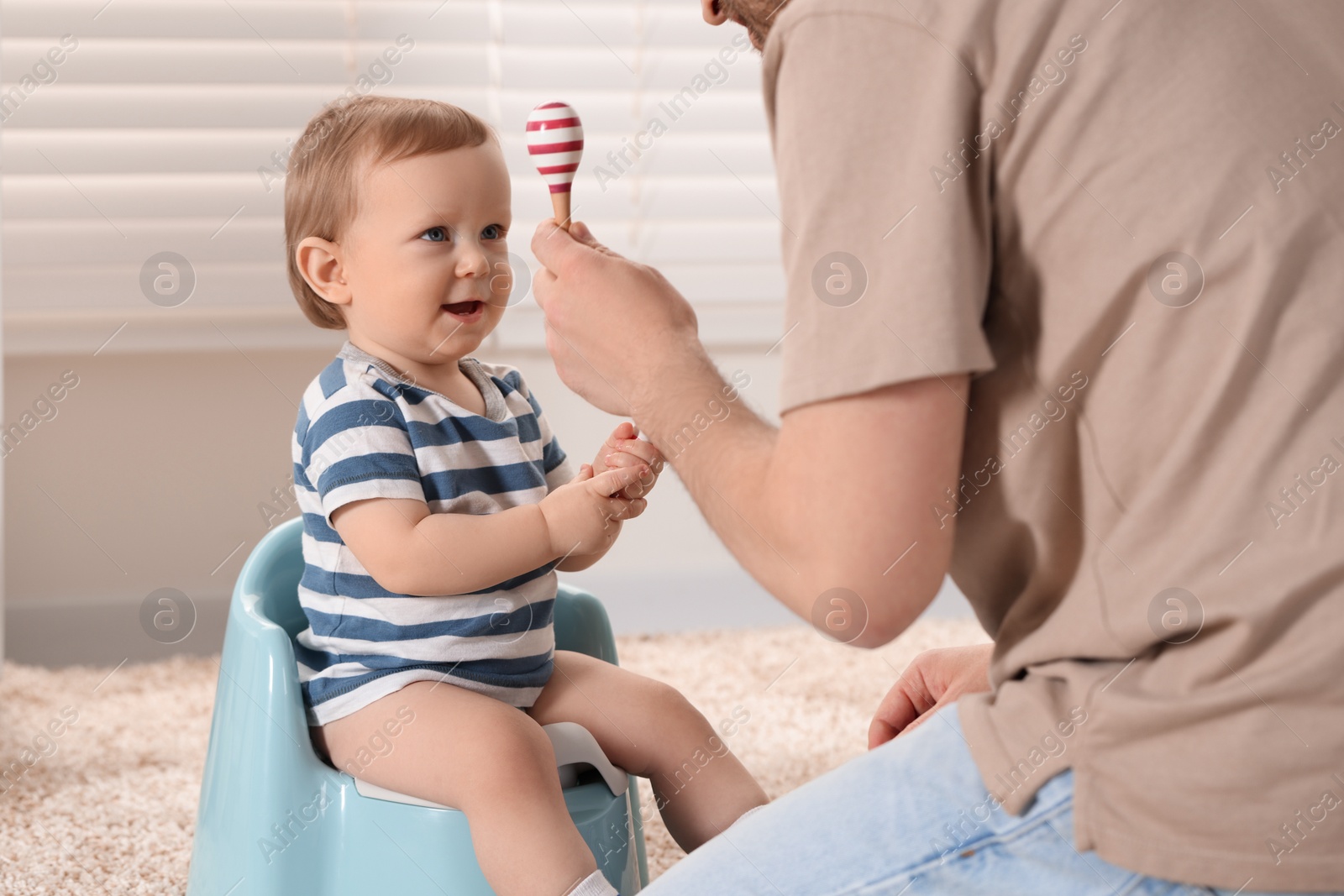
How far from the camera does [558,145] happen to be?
836 millimetres

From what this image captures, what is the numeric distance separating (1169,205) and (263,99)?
1.50m

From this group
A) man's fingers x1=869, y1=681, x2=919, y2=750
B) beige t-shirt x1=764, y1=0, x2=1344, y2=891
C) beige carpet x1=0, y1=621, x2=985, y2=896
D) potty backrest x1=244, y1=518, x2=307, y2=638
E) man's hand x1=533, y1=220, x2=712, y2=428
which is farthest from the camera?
beige carpet x1=0, y1=621, x2=985, y2=896

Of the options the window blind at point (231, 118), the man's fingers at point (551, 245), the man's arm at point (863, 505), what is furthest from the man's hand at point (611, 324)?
the window blind at point (231, 118)

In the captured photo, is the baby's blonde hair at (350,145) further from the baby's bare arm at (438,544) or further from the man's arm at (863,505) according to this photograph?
the man's arm at (863,505)

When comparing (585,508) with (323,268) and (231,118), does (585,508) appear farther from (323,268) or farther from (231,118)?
(231,118)

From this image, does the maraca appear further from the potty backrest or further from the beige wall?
the beige wall

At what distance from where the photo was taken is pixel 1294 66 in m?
0.55

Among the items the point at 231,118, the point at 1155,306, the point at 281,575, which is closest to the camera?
the point at 1155,306

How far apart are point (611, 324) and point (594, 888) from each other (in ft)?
1.20

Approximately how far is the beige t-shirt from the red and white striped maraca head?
0.30m

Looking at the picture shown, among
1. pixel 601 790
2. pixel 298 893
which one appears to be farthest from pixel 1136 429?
pixel 298 893

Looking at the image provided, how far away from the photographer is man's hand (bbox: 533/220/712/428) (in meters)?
0.67

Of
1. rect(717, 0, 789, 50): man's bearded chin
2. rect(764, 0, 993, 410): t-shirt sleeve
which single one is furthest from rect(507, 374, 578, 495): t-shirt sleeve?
rect(764, 0, 993, 410): t-shirt sleeve

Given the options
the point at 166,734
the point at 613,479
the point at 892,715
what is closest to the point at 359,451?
the point at 613,479
